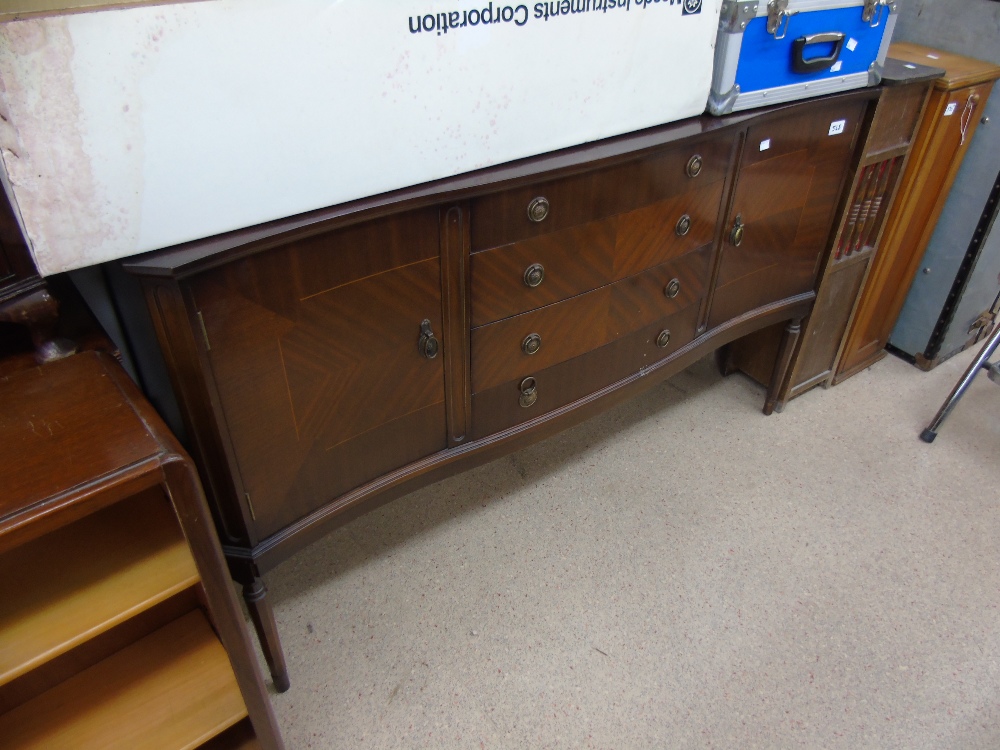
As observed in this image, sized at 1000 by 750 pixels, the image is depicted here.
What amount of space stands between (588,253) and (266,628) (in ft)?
2.88

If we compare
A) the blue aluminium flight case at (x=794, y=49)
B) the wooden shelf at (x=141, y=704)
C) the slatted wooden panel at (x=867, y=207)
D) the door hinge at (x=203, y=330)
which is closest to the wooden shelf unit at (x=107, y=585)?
the wooden shelf at (x=141, y=704)

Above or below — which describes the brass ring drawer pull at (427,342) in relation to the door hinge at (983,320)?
above

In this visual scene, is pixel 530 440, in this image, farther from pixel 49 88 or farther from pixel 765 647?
pixel 49 88

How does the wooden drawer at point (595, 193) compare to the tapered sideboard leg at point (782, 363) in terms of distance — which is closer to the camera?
the wooden drawer at point (595, 193)

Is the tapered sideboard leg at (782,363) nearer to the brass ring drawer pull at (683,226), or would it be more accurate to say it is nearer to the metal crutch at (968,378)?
the metal crutch at (968,378)

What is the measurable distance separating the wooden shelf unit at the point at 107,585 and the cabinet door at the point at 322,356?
0.48 feet

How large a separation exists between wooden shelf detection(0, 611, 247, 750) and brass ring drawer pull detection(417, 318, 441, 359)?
545mm

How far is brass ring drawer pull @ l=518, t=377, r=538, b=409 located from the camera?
4.55 ft

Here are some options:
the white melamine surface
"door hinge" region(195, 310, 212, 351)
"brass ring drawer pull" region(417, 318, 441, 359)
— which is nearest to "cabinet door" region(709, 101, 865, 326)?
the white melamine surface

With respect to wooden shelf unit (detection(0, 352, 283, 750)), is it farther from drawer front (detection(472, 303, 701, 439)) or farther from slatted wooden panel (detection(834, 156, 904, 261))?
slatted wooden panel (detection(834, 156, 904, 261))

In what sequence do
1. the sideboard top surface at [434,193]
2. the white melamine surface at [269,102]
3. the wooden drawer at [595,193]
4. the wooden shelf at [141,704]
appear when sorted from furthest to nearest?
the wooden drawer at [595,193], the wooden shelf at [141,704], the sideboard top surface at [434,193], the white melamine surface at [269,102]

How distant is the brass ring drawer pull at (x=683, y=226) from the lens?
1.42 m

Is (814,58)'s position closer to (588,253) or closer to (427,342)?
(588,253)

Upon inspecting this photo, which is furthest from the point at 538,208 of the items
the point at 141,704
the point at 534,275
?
the point at 141,704
